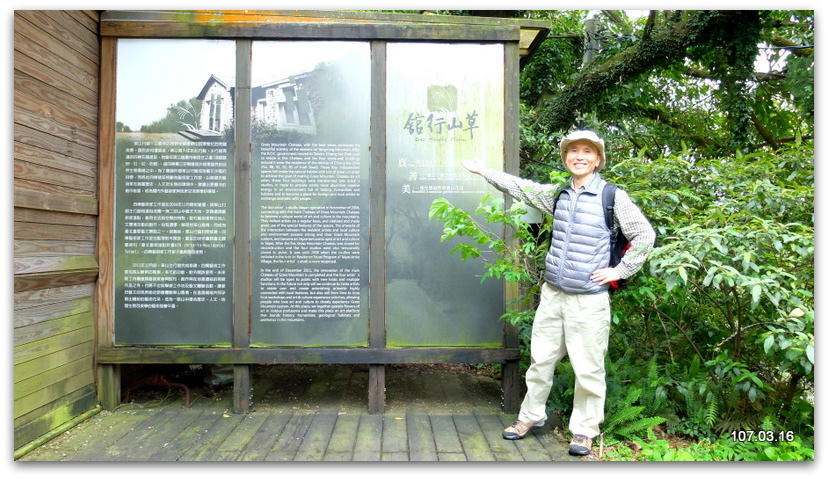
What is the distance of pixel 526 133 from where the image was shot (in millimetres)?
5668

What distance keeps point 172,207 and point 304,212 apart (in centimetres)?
102

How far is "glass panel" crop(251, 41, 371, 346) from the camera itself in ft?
12.2

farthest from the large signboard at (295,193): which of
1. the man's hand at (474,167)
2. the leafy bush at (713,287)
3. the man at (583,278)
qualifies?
the man at (583,278)

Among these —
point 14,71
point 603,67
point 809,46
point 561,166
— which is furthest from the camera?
point 603,67

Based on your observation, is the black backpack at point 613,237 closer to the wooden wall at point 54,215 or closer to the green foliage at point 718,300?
the green foliage at point 718,300

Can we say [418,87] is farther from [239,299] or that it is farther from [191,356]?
[191,356]

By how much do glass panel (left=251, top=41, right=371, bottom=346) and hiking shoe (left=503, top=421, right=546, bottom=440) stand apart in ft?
4.08

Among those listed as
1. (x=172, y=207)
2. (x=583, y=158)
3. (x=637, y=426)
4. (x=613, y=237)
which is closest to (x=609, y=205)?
(x=613, y=237)

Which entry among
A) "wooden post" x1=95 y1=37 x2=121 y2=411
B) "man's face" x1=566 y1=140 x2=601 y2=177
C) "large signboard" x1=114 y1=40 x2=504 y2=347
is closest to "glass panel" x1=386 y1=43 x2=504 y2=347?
"large signboard" x1=114 y1=40 x2=504 y2=347

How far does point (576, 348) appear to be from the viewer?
3.04 m

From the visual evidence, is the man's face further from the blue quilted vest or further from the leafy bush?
the leafy bush

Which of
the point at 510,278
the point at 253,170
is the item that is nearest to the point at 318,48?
the point at 253,170

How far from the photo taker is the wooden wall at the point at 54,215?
2986mm

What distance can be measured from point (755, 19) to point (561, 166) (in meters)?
3.11
